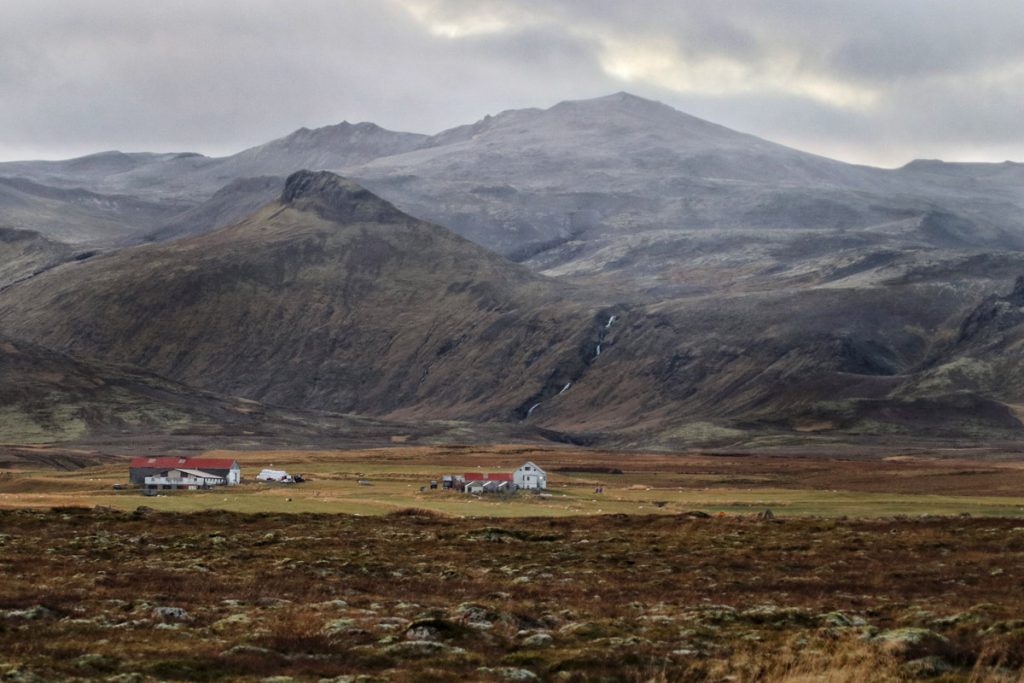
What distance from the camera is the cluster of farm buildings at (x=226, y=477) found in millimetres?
121438

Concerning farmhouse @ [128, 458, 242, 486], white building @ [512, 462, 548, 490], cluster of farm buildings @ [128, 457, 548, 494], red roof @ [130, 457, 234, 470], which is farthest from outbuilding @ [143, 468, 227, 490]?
white building @ [512, 462, 548, 490]

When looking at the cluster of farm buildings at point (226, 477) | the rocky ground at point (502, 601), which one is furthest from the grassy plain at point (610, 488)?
the rocky ground at point (502, 601)

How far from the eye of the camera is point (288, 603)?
124 feet

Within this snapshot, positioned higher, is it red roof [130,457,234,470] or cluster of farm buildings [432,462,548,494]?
red roof [130,457,234,470]

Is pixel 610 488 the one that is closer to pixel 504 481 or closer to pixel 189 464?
pixel 504 481

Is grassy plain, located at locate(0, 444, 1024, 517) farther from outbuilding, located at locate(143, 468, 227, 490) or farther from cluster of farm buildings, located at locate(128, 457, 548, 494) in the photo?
outbuilding, located at locate(143, 468, 227, 490)

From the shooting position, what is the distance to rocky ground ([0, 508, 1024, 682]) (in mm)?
26953

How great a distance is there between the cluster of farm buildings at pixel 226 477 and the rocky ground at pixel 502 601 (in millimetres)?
51268

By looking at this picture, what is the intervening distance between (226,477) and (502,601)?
98.8m

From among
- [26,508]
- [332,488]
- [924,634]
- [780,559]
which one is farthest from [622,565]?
[332,488]

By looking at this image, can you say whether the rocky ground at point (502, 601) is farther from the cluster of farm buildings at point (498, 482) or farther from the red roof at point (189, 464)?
the red roof at point (189, 464)

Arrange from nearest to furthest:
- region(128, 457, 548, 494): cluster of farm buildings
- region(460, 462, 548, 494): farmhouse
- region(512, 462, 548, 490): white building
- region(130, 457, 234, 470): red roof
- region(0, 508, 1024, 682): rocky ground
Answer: region(0, 508, 1024, 682): rocky ground, region(460, 462, 548, 494): farmhouse, region(128, 457, 548, 494): cluster of farm buildings, region(512, 462, 548, 490): white building, region(130, 457, 234, 470): red roof

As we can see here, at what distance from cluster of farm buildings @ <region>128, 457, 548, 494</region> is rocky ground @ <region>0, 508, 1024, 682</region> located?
51.3 meters

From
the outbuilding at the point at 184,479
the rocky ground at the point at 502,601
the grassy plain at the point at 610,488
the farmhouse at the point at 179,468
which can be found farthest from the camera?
the farmhouse at the point at 179,468
